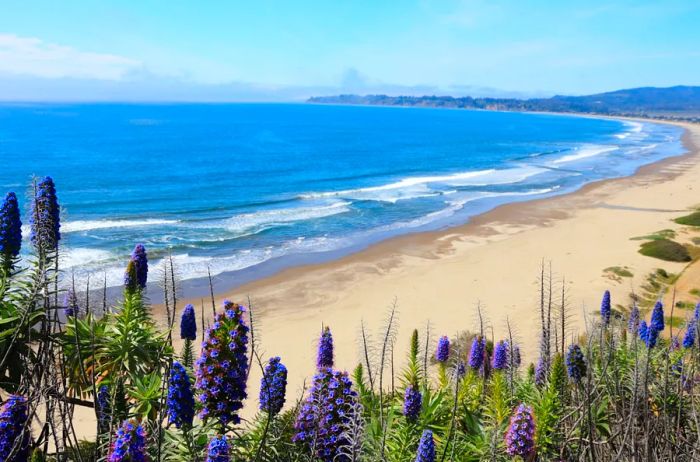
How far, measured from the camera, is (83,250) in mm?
34250

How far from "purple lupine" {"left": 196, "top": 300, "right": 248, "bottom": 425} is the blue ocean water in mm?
4979

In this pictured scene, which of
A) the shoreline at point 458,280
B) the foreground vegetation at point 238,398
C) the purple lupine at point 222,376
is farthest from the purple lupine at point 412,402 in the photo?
the shoreline at point 458,280

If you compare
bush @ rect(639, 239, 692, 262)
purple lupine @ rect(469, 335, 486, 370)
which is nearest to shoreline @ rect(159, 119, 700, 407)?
bush @ rect(639, 239, 692, 262)

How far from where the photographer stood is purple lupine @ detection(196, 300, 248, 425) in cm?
490

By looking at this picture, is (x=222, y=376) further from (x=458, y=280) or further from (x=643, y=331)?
(x=458, y=280)

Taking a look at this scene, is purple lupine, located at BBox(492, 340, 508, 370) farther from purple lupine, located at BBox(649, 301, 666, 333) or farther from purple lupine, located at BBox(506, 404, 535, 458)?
purple lupine, located at BBox(506, 404, 535, 458)

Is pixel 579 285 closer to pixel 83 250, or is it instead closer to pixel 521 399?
pixel 521 399

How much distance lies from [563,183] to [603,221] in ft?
65.4

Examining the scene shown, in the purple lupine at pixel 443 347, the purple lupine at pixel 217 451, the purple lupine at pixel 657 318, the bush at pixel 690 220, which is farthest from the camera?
the bush at pixel 690 220

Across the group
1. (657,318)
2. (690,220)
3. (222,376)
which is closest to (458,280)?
(657,318)

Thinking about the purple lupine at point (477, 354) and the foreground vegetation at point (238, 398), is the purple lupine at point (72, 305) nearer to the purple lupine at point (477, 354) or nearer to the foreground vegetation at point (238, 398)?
the foreground vegetation at point (238, 398)

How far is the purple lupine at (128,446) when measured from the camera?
138 inches

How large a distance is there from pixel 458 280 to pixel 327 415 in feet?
88.1

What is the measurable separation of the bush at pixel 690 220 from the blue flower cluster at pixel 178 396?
4630 cm
